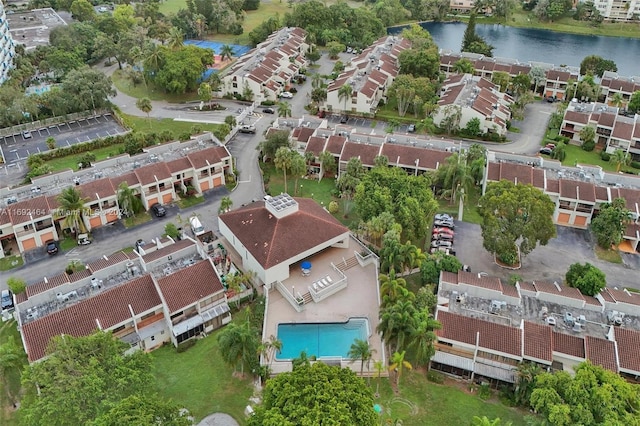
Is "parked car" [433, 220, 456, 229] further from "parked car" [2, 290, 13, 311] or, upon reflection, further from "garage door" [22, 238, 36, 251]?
"garage door" [22, 238, 36, 251]

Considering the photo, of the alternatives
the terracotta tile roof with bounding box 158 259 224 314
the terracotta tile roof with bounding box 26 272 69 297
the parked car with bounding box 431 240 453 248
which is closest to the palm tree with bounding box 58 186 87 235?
the terracotta tile roof with bounding box 26 272 69 297

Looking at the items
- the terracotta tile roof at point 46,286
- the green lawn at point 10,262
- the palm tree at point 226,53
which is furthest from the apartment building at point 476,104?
the green lawn at point 10,262

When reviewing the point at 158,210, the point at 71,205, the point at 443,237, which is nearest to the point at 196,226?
the point at 158,210

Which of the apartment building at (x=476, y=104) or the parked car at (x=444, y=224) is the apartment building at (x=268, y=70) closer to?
the apartment building at (x=476, y=104)

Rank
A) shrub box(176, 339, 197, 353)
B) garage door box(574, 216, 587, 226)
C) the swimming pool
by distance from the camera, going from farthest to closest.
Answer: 1. garage door box(574, 216, 587, 226)
2. shrub box(176, 339, 197, 353)
3. the swimming pool

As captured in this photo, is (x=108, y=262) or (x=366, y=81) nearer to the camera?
(x=108, y=262)


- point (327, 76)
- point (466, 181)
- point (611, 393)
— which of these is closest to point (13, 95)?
point (327, 76)

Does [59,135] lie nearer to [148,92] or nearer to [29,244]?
[148,92]
